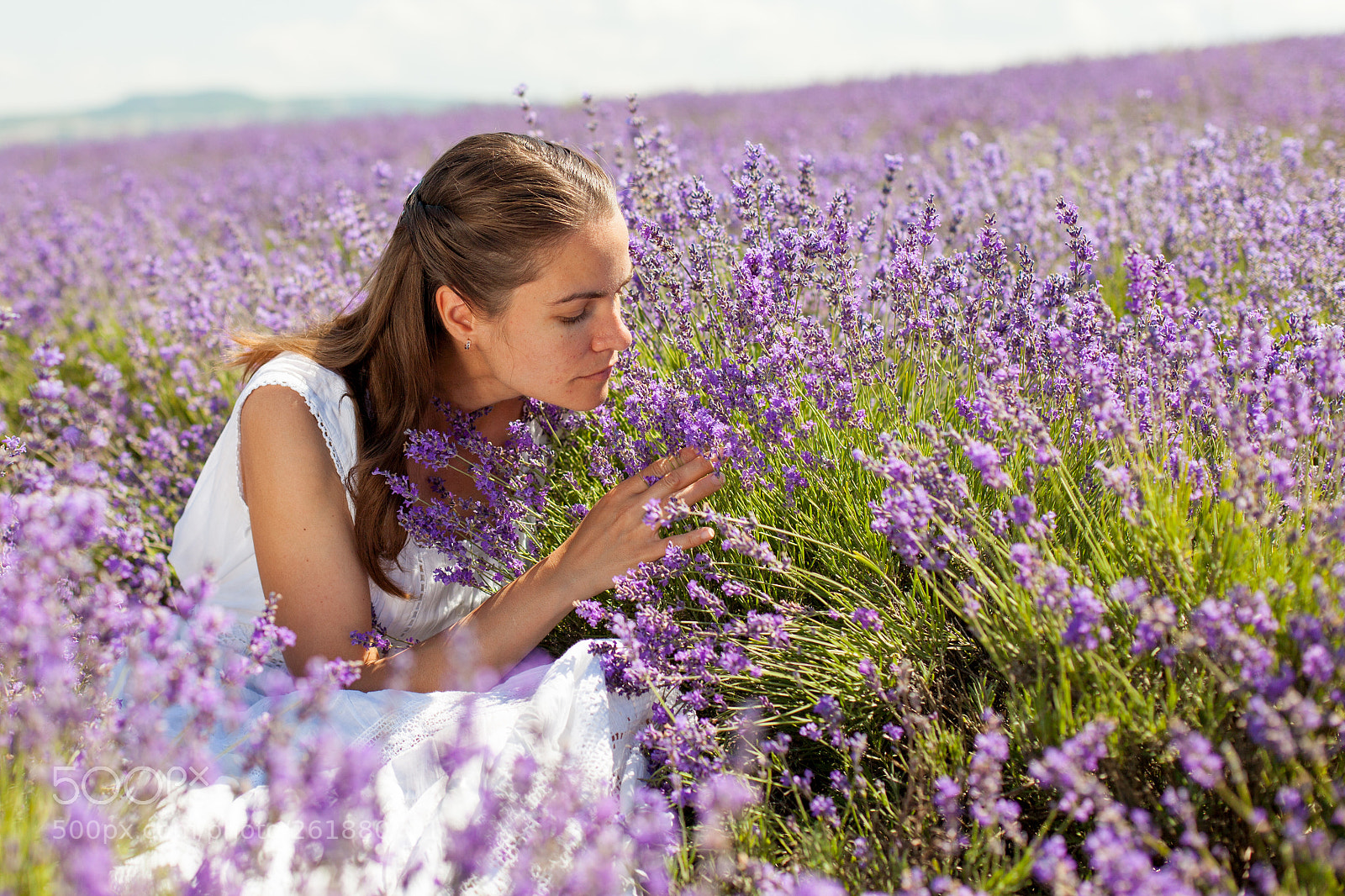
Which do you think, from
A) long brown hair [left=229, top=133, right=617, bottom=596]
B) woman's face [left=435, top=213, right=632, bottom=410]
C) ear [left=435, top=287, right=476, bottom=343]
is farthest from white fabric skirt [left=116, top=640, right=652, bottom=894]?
ear [left=435, top=287, right=476, bottom=343]

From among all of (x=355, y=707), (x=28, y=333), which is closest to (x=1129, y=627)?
(x=355, y=707)

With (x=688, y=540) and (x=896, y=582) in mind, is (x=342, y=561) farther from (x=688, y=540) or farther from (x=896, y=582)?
(x=896, y=582)

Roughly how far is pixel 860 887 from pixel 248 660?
977mm

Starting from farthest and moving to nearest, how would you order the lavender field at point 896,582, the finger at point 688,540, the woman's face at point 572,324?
the woman's face at point 572,324
the finger at point 688,540
the lavender field at point 896,582

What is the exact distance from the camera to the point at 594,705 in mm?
1772

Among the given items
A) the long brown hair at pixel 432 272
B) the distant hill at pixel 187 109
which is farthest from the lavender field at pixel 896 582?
the distant hill at pixel 187 109

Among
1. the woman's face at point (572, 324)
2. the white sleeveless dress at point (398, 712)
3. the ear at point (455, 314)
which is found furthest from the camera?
the ear at point (455, 314)

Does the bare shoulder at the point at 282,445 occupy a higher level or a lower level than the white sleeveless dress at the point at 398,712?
higher

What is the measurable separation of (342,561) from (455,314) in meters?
0.64

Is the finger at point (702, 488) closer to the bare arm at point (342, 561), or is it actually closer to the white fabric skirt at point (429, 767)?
the bare arm at point (342, 561)

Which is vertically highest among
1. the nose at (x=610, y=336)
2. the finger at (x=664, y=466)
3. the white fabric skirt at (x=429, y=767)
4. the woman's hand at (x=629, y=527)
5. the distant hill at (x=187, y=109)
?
the distant hill at (x=187, y=109)

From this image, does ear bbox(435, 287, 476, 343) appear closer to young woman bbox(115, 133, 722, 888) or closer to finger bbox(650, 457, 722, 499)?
young woman bbox(115, 133, 722, 888)

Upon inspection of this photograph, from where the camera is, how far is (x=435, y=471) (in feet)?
7.19

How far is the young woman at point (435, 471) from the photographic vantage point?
6.16ft
